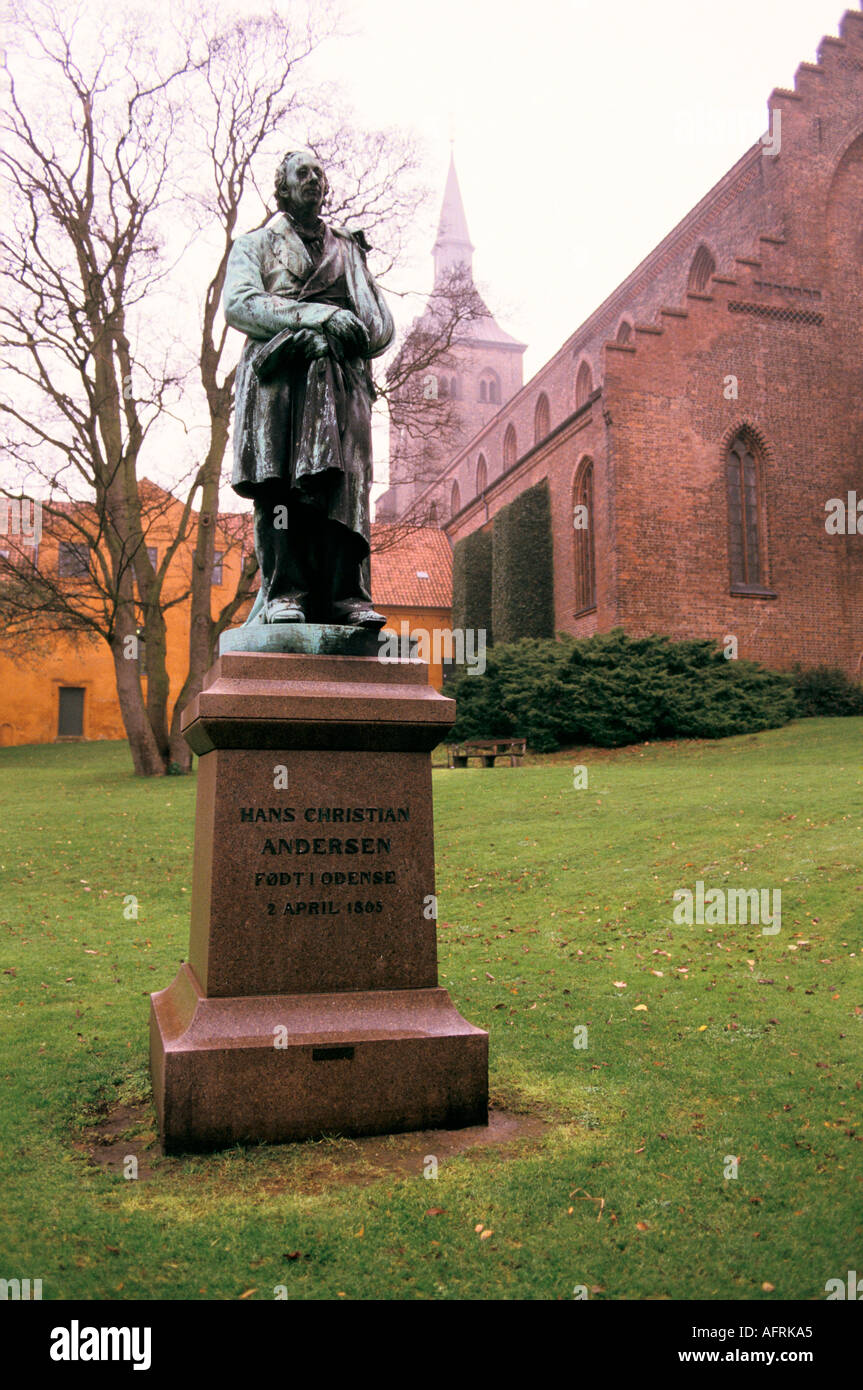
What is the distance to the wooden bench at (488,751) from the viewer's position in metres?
21.1

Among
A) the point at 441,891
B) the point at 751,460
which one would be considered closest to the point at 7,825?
the point at 441,891

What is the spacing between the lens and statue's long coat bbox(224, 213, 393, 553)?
467cm

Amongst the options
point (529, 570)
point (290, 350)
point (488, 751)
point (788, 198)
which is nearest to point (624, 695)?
point (488, 751)

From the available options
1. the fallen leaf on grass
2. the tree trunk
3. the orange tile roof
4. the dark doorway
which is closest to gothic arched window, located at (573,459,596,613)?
the tree trunk

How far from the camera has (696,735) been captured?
70.8ft

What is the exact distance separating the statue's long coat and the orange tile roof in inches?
1418

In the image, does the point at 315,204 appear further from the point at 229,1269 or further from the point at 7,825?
the point at 7,825

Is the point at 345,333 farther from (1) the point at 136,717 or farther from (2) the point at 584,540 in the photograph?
(2) the point at 584,540

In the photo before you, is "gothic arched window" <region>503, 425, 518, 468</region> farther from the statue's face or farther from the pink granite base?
the pink granite base

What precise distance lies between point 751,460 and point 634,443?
3.62 m

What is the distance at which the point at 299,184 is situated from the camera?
16.4ft

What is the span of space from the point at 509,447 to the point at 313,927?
46463 millimetres

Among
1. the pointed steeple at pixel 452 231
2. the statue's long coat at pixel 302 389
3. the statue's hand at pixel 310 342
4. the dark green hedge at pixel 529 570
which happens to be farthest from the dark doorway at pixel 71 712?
the pointed steeple at pixel 452 231

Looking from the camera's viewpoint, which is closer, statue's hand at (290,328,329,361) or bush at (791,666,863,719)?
statue's hand at (290,328,329,361)
